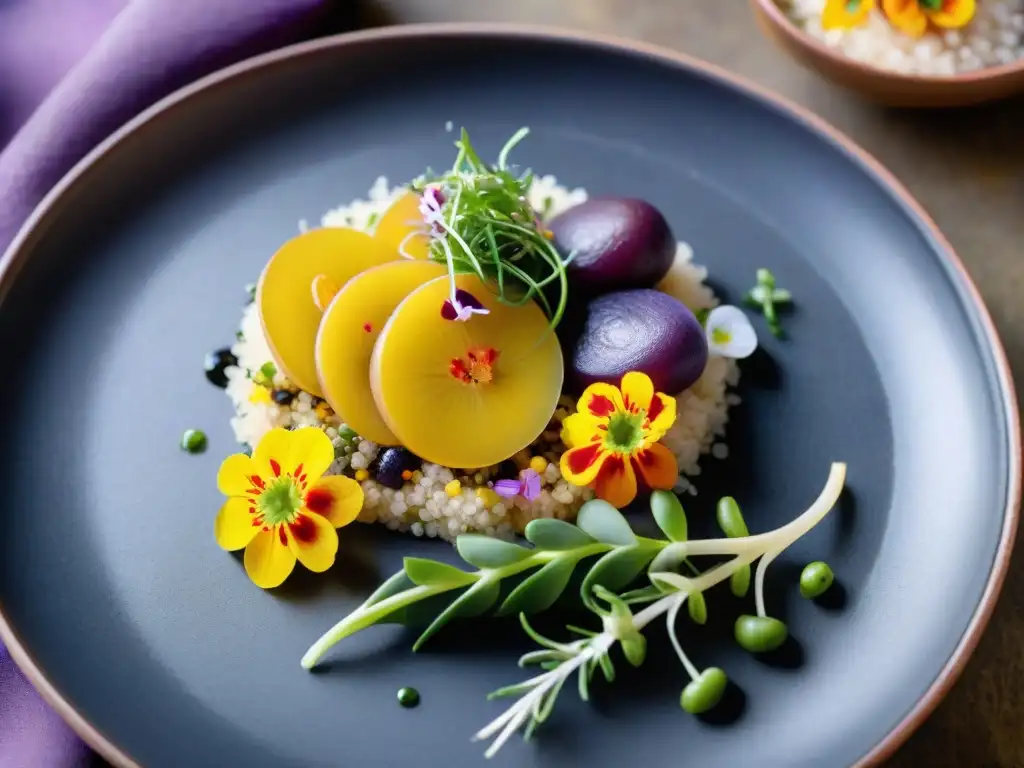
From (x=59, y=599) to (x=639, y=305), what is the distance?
0.99m

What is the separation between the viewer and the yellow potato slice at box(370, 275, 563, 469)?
1.54 meters

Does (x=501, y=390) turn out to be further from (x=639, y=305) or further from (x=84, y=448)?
(x=84, y=448)

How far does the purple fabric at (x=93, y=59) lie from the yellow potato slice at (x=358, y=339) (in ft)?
2.35

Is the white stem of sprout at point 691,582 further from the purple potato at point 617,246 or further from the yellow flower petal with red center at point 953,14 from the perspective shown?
the yellow flower petal with red center at point 953,14

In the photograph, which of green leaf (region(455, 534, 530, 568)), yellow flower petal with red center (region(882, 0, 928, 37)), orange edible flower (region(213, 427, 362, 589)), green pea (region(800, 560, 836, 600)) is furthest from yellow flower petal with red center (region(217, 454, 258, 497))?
yellow flower petal with red center (region(882, 0, 928, 37))

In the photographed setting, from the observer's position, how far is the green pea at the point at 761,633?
1.44 meters

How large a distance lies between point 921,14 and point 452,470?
1.25m

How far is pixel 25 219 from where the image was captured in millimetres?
1899

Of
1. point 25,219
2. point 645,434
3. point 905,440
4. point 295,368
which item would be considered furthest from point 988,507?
point 25,219

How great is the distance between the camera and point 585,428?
154cm

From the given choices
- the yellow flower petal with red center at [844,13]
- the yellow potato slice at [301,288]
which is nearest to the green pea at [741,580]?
the yellow potato slice at [301,288]

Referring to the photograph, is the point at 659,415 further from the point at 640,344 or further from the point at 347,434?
the point at 347,434

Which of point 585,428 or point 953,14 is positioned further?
point 953,14

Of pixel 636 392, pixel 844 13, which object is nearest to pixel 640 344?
pixel 636 392
